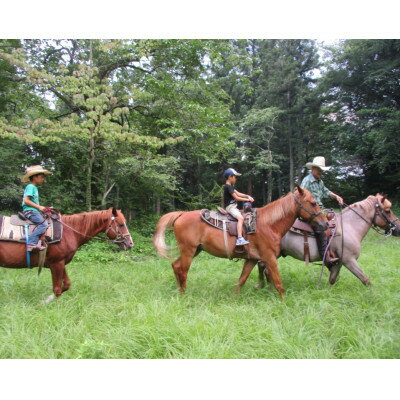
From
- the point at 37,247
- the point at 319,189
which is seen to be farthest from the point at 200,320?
the point at 319,189

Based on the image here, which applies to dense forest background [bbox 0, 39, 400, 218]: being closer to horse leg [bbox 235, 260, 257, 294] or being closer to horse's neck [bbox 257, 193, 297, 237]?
horse's neck [bbox 257, 193, 297, 237]

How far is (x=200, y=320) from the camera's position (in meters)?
3.31

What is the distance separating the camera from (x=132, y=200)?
12656 mm

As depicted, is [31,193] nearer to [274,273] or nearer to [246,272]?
[246,272]

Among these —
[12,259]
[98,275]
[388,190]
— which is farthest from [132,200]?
[388,190]

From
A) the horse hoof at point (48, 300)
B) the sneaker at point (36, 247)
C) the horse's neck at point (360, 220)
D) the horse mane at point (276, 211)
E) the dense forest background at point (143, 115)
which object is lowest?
the horse hoof at point (48, 300)

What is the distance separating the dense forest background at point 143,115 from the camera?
815 cm

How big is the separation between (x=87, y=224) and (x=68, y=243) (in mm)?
434

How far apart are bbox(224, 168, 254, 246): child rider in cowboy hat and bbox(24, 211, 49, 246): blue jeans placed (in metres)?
3.09

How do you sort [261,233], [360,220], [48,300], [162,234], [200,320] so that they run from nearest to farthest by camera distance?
[200,320] < [48,300] < [261,233] < [360,220] < [162,234]

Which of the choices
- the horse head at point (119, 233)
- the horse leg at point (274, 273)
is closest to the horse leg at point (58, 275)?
the horse head at point (119, 233)

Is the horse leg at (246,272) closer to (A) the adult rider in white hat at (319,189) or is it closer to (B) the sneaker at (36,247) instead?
(A) the adult rider in white hat at (319,189)

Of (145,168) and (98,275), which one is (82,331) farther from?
(145,168)

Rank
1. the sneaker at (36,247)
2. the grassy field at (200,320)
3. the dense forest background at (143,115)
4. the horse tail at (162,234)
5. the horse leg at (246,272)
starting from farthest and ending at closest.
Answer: the dense forest background at (143,115) → the horse tail at (162,234) → the horse leg at (246,272) → the sneaker at (36,247) → the grassy field at (200,320)
